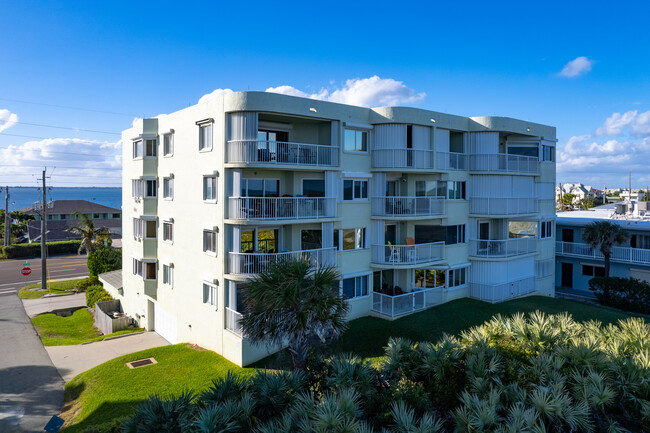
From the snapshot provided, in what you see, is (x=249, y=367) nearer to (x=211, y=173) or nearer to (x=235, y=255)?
(x=235, y=255)

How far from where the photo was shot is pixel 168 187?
2492 cm

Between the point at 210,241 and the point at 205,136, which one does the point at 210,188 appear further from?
the point at 205,136

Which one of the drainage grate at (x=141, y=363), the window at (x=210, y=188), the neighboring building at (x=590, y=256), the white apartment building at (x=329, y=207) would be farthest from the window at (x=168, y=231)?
the neighboring building at (x=590, y=256)

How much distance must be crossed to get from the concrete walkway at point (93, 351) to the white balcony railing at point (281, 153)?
11.8 m

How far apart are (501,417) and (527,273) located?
20.7 metres

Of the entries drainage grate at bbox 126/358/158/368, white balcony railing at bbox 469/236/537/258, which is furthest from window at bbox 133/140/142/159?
white balcony railing at bbox 469/236/537/258

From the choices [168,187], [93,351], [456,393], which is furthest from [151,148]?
[456,393]

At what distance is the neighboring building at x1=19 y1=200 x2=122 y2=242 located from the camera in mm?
61781

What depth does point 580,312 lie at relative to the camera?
81.9 ft

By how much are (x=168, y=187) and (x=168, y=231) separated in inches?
101


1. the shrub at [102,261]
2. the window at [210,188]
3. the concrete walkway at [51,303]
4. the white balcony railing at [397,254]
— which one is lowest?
the concrete walkway at [51,303]

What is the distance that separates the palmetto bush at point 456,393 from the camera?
400 inches

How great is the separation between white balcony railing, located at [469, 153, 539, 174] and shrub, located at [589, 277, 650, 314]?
9717 millimetres

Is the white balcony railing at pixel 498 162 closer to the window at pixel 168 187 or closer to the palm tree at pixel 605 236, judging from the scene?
the palm tree at pixel 605 236
